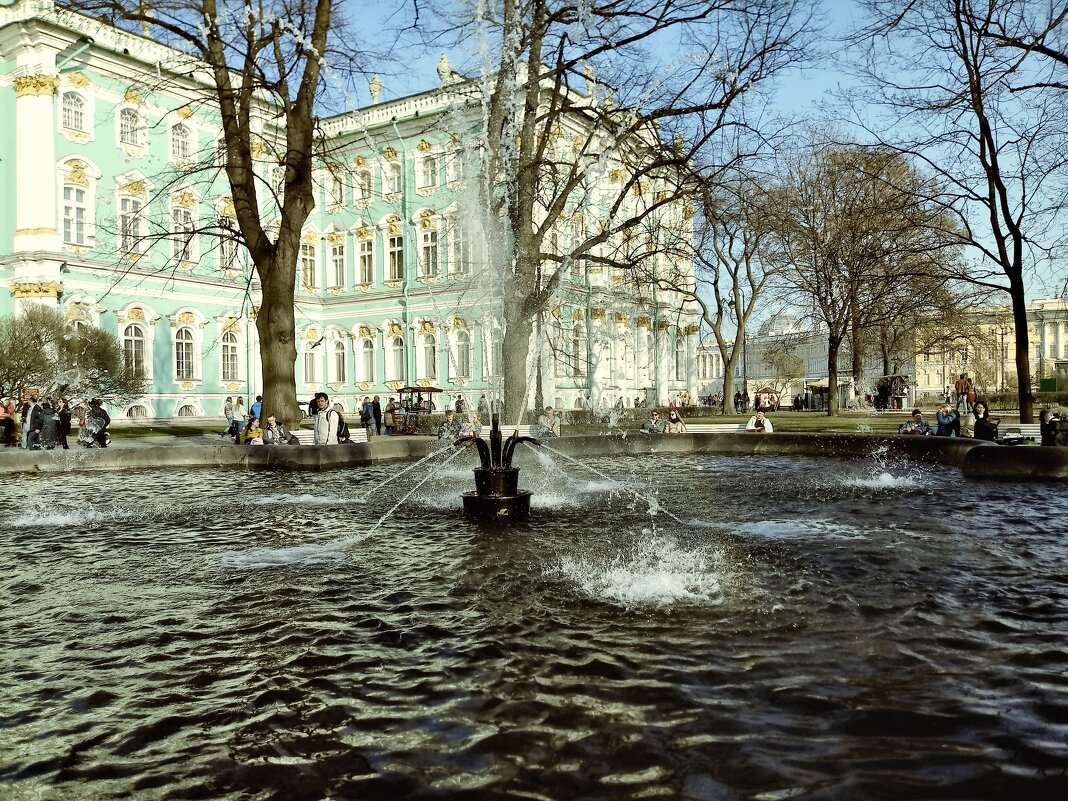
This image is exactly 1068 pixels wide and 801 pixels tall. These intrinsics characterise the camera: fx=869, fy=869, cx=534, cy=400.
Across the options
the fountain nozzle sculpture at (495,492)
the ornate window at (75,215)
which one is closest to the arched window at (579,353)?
the ornate window at (75,215)

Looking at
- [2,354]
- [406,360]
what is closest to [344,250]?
[406,360]

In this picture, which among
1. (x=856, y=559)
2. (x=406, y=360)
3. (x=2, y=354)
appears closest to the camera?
(x=856, y=559)

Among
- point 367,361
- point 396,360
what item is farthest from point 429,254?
point 367,361

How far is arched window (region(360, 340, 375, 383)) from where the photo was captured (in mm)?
47250

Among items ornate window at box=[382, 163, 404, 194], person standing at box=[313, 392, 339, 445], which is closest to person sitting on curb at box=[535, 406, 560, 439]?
person standing at box=[313, 392, 339, 445]

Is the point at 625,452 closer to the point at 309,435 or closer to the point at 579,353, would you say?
the point at 309,435

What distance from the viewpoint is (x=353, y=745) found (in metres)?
3.09

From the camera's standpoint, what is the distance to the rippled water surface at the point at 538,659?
2.87 m

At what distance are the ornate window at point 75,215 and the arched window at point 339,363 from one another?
598 inches

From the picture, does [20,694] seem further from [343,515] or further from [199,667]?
[343,515]

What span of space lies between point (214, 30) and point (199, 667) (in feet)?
53.1

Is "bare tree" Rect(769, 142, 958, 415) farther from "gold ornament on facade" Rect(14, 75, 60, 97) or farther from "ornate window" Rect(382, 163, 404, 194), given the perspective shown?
"gold ornament on facade" Rect(14, 75, 60, 97)

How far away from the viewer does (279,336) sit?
55.3 feet

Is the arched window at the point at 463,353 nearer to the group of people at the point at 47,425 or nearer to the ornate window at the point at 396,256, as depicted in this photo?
the ornate window at the point at 396,256
